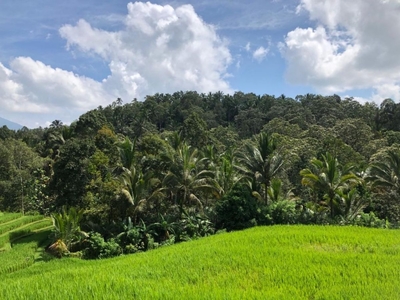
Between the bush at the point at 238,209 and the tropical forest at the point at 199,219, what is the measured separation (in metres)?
0.07

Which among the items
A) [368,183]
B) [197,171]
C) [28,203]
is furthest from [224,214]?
[28,203]

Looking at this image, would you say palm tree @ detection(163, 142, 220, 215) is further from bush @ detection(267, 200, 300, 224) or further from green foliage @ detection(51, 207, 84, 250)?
green foliage @ detection(51, 207, 84, 250)

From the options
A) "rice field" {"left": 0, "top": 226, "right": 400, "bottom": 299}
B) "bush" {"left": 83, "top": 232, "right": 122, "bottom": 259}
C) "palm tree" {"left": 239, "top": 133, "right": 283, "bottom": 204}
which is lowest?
"bush" {"left": 83, "top": 232, "right": 122, "bottom": 259}

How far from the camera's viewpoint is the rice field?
6.57 meters

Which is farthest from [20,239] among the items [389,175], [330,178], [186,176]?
[389,175]

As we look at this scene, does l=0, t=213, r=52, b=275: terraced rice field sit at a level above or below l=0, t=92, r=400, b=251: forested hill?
below

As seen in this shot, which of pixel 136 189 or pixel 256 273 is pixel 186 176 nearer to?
pixel 136 189

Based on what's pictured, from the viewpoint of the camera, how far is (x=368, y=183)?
21141mm

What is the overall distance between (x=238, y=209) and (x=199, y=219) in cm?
218

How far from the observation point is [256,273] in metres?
8.42

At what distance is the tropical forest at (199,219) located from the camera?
25.0 feet

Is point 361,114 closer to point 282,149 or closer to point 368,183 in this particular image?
point 282,149

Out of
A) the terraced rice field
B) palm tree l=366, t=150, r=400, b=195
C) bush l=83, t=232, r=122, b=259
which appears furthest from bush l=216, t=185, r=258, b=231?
the terraced rice field

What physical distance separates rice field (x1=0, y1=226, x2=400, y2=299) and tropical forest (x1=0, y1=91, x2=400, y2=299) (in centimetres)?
4
